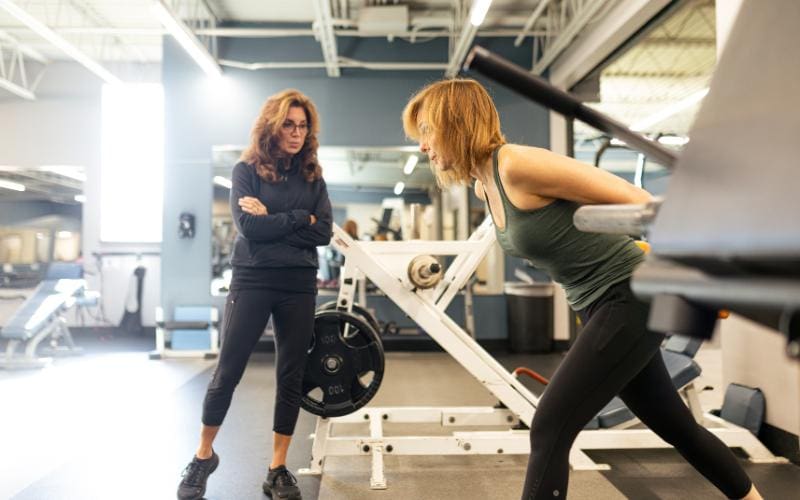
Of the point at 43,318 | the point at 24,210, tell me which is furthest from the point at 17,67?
the point at 43,318

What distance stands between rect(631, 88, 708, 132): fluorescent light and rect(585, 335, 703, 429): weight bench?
5.74 m

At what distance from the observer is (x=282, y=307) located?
2.19 meters

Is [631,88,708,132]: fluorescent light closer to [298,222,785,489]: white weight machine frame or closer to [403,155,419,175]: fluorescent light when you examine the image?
[403,155,419,175]: fluorescent light

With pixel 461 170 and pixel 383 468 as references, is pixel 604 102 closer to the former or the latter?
pixel 383 468

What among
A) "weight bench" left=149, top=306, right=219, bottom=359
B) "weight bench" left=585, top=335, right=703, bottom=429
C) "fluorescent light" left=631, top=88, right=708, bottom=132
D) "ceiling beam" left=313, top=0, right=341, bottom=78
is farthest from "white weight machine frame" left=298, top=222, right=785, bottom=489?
"fluorescent light" left=631, top=88, right=708, bottom=132

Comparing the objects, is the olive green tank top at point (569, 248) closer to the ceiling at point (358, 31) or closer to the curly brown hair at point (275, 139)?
the curly brown hair at point (275, 139)

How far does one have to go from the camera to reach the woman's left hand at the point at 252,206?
218 cm

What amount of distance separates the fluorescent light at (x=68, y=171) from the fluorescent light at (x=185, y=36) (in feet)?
9.05

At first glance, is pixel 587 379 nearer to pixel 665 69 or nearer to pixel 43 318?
pixel 43 318

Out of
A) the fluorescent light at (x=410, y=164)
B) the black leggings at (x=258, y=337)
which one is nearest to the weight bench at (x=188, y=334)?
the fluorescent light at (x=410, y=164)

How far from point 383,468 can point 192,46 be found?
4.40 m

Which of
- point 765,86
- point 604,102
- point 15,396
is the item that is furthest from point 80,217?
point 765,86

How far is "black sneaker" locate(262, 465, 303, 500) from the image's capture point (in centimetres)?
220

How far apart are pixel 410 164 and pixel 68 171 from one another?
4719 mm
